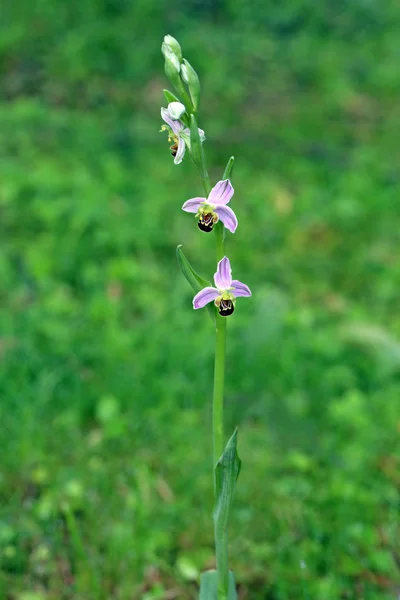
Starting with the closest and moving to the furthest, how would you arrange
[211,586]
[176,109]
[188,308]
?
[176,109] < [211,586] < [188,308]

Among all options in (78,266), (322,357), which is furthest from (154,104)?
(322,357)

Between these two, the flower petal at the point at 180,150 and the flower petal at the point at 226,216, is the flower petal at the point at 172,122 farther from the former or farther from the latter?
the flower petal at the point at 226,216

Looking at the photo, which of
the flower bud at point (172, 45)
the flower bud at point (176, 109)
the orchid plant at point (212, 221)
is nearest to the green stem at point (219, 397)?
the orchid plant at point (212, 221)

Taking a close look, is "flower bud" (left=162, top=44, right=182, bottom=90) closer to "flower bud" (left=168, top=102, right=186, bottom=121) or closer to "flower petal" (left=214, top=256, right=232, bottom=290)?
"flower bud" (left=168, top=102, right=186, bottom=121)

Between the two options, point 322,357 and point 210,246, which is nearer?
point 322,357

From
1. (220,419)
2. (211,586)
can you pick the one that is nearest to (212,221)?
(220,419)


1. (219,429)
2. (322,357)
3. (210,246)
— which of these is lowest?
(219,429)

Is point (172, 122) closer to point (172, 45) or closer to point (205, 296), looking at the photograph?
point (172, 45)

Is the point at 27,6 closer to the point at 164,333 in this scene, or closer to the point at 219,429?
the point at 164,333
